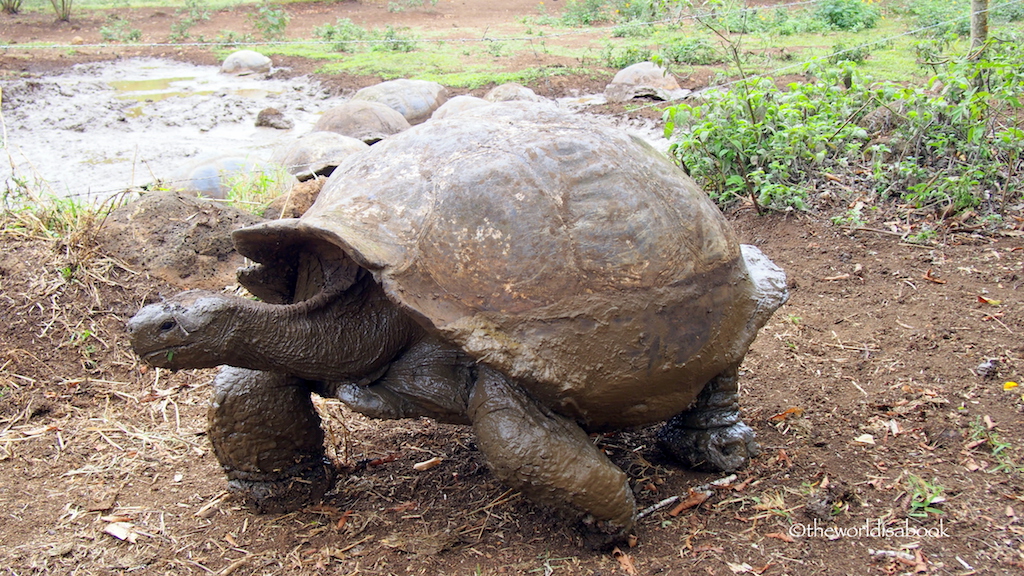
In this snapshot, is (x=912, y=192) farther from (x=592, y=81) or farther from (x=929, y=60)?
(x=592, y=81)

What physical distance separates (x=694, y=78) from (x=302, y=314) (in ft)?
43.4

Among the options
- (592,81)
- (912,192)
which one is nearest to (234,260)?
(912,192)

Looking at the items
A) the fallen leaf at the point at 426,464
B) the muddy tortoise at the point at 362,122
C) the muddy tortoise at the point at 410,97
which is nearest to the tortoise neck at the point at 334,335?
the fallen leaf at the point at 426,464

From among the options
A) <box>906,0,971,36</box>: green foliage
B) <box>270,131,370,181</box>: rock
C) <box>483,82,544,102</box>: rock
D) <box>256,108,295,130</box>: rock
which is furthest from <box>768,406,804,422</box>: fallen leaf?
<box>906,0,971,36</box>: green foliage

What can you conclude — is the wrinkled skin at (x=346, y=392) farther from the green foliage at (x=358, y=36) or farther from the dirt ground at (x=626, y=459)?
the green foliage at (x=358, y=36)

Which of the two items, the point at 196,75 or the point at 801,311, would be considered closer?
the point at 801,311

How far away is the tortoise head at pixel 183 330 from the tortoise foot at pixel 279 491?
81 cm

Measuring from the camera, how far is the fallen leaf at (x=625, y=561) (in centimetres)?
281

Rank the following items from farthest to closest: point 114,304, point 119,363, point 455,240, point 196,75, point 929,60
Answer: point 196,75 < point 929,60 < point 114,304 < point 119,363 < point 455,240

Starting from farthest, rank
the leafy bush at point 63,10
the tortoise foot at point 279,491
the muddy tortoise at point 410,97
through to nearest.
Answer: the leafy bush at point 63,10 → the muddy tortoise at point 410,97 → the tortoise foot at point 279,491

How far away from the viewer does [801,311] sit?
4.91 meters

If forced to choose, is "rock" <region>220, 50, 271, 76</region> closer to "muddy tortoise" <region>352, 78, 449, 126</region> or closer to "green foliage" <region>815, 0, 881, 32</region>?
"muddy tortoise" <region>352, 78, 449, 126</region>

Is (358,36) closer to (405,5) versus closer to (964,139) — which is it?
(405,5)

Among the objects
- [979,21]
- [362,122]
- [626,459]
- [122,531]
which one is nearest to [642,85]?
[362,122]
